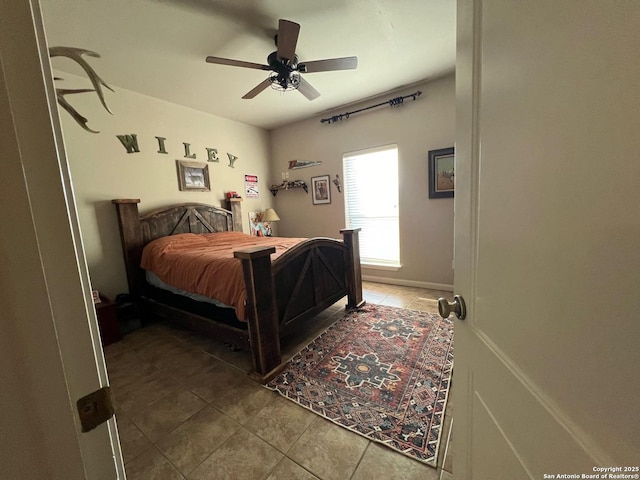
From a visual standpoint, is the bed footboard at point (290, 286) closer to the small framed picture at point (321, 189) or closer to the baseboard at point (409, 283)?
the baseboard at point (409, 283)

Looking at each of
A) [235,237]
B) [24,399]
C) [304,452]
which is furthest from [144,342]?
[24,399]

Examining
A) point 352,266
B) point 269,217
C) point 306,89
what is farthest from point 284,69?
point 269,217

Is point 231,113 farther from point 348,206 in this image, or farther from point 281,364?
point 281,364

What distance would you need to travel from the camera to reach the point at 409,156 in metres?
3.44

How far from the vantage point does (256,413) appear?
1504 mm

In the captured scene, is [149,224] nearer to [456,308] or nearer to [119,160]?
[119,160]

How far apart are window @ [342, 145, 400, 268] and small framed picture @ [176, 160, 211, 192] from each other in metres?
2.21

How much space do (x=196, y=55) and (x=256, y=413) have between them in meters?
3.10

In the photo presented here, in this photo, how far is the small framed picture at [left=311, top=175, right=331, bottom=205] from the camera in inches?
165

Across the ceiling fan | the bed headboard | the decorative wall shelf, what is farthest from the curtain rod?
the bed headboard

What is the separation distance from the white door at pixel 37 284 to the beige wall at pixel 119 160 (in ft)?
9.81

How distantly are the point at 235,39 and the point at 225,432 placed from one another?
3020 millimetres

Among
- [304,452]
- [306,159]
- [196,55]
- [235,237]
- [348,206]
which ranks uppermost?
[196,55]

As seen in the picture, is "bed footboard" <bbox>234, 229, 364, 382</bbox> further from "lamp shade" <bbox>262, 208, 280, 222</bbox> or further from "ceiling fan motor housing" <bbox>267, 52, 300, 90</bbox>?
"lamp shade" <bbox>262, 208, 280, 222</bbox>
